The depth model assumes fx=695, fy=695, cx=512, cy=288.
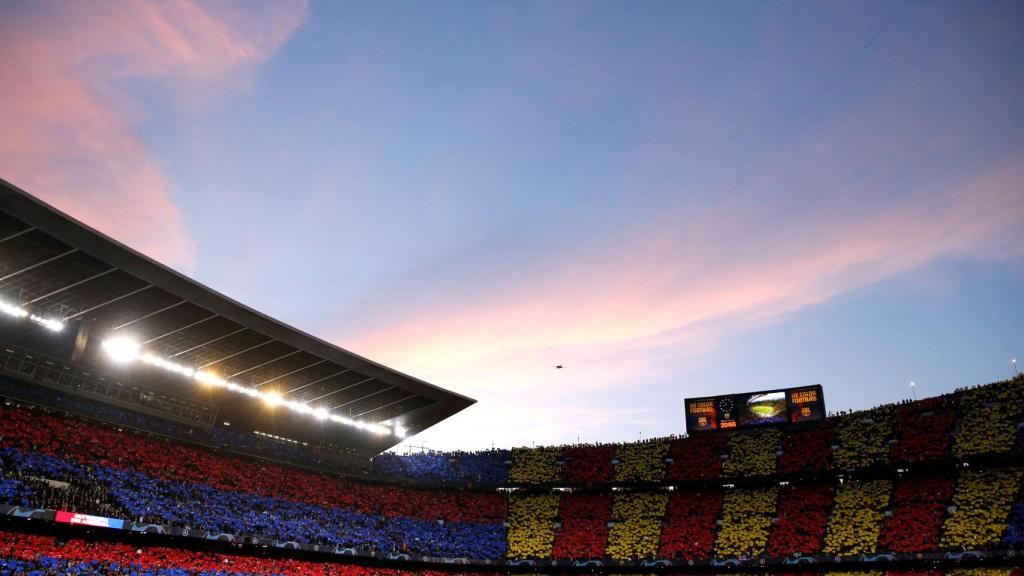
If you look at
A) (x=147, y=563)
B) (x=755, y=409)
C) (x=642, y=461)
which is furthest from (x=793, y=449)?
(x=147, y=563)

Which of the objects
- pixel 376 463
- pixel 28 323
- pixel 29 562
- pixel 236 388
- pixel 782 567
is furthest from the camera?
pixel 376 463

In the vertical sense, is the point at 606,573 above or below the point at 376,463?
below

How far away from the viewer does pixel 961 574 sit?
3928cm

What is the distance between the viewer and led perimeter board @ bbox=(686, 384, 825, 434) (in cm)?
5112

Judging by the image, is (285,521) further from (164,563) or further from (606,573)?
(606,573)

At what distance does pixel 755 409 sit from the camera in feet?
175

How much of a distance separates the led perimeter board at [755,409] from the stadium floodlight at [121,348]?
39613 mm

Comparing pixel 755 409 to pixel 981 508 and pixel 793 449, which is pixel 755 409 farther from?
pixel 981 508

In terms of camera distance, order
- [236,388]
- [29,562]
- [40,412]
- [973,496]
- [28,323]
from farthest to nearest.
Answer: [236,388]
[973,496]
[40,412]
[28,323]
[29,562]

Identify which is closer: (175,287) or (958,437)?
(175,287)

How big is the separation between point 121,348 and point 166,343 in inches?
99.9

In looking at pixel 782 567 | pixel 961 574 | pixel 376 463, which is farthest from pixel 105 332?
pixel 961 574

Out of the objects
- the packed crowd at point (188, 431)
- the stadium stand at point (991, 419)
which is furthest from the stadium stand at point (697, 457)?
the packed crowd at point (188, 431)

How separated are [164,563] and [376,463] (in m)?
26.1
